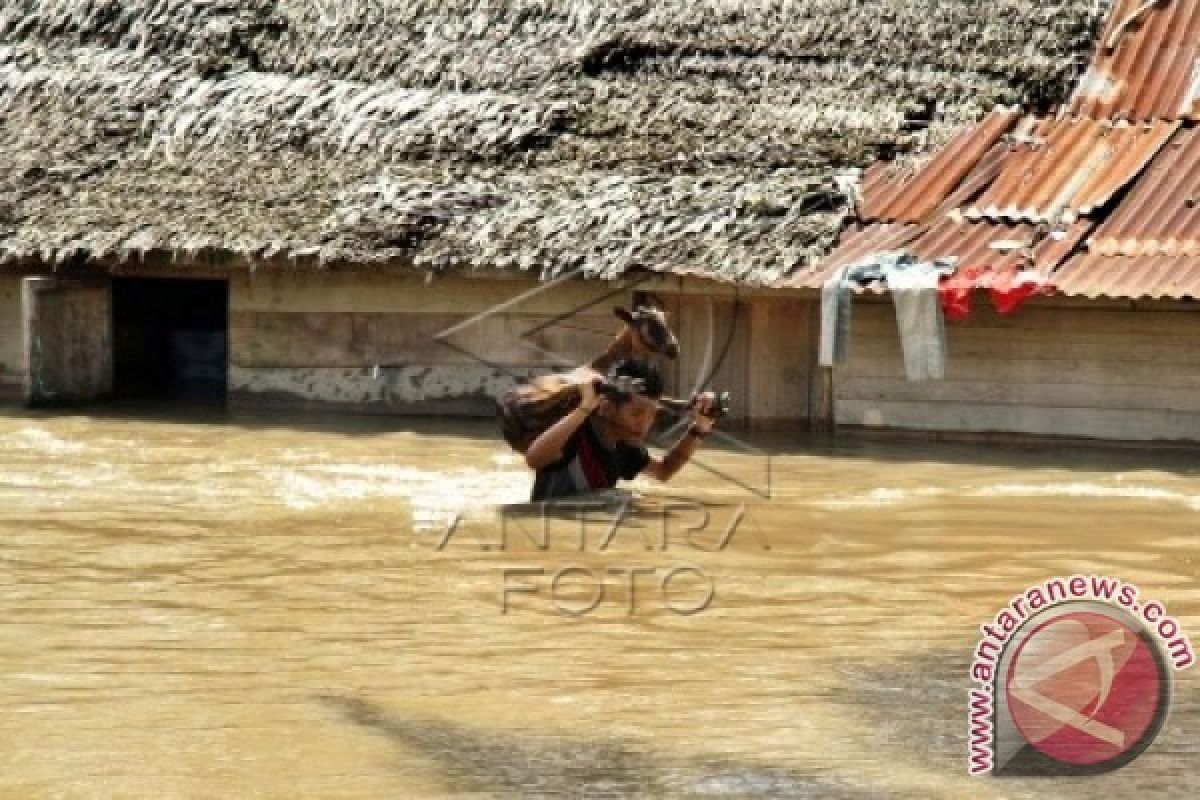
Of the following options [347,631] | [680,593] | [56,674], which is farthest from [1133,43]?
[56,674]

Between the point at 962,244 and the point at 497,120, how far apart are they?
3.84 meters

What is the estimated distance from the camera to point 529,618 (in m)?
7.86

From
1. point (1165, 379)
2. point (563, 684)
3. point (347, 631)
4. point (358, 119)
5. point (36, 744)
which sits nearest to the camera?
point (36, 744)

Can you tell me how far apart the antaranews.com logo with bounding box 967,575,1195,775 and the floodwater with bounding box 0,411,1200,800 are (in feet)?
0.31

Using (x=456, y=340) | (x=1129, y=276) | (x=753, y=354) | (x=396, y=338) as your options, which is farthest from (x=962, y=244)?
(x=396, y=338)

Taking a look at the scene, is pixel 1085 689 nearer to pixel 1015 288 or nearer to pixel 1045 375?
pixel 1015 288

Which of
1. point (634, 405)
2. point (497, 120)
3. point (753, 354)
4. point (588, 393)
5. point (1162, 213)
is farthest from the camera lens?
point (497, 120)

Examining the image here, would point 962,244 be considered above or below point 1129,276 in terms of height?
above

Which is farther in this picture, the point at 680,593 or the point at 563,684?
the point at 680,593

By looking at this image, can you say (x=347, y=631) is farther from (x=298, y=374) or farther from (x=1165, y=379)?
(x=298, y=374)

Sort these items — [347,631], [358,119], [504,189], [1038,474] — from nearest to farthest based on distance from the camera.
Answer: [347,631], [1038,474], [504,189], [358,119]

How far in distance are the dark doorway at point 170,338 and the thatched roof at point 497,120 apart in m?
1.65

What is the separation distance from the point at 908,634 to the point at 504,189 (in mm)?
7632

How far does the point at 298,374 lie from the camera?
15.4 meters
